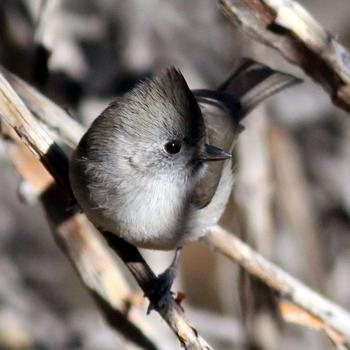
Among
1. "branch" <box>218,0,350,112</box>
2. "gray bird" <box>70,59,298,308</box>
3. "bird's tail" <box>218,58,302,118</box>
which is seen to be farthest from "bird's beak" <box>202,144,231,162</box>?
"bird's tail" <box>218,58,302,118</box>

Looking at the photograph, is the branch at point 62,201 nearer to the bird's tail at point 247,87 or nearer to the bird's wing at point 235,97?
the bird's wing at point 235,97

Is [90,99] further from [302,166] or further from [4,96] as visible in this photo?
[4,96]

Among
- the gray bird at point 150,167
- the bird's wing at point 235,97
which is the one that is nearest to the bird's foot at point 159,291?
the gray bird at point 150,167

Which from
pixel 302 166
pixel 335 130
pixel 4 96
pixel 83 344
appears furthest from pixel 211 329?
pixel 4 96

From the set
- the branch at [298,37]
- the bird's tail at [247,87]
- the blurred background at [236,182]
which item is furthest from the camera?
the blurred background at [236,182]

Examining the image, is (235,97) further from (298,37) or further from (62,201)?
(62,201)

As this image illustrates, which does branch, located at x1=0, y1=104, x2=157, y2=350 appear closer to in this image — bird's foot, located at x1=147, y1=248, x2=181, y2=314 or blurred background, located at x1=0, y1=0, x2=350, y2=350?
bird's foot, located at x1=147, y1=248, x2=181, y2=314
